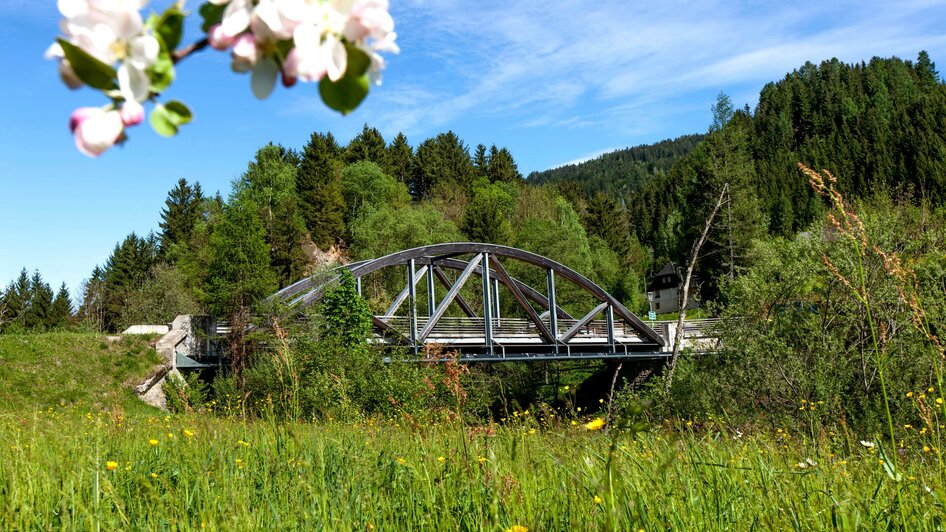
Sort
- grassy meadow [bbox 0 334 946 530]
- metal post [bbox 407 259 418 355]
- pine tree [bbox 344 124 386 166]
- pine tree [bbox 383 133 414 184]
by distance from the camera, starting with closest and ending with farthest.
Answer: grassy meadow [bbox 0 334 946 530]
metal post [bbox 407 259 418 355]
pine tree [bbox 344 124 386 166]
pine tree [bbox 383 133 414 184]

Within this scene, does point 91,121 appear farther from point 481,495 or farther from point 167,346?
point 167,346

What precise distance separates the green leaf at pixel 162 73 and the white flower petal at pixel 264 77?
0.08 m

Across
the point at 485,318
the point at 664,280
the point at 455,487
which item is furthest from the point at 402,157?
the point at 455,487

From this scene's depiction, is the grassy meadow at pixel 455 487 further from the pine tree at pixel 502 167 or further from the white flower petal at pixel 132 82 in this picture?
the pine tree at pixel 502 167

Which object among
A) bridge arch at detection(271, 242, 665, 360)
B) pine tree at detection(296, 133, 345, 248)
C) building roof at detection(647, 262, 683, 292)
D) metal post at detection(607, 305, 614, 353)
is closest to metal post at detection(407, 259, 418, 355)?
bridge arch at detection(271, 242, 665, 360)

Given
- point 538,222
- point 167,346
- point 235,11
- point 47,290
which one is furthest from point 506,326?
point 235,11

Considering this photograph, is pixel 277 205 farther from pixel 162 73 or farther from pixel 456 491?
pixel 162 73

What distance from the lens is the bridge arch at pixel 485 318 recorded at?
92.6ft

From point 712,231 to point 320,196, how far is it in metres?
29.0

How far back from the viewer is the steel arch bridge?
28.1m

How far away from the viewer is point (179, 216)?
5969cm

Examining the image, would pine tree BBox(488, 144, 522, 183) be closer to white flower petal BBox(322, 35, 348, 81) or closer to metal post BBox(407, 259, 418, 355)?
metal post BBox(407, 259, 418, 355)

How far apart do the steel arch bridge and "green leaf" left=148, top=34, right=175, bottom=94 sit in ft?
74.3

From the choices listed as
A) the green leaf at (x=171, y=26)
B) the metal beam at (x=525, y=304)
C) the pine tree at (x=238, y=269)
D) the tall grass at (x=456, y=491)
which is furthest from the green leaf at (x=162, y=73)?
the metal beam at (x=525, y=304)
